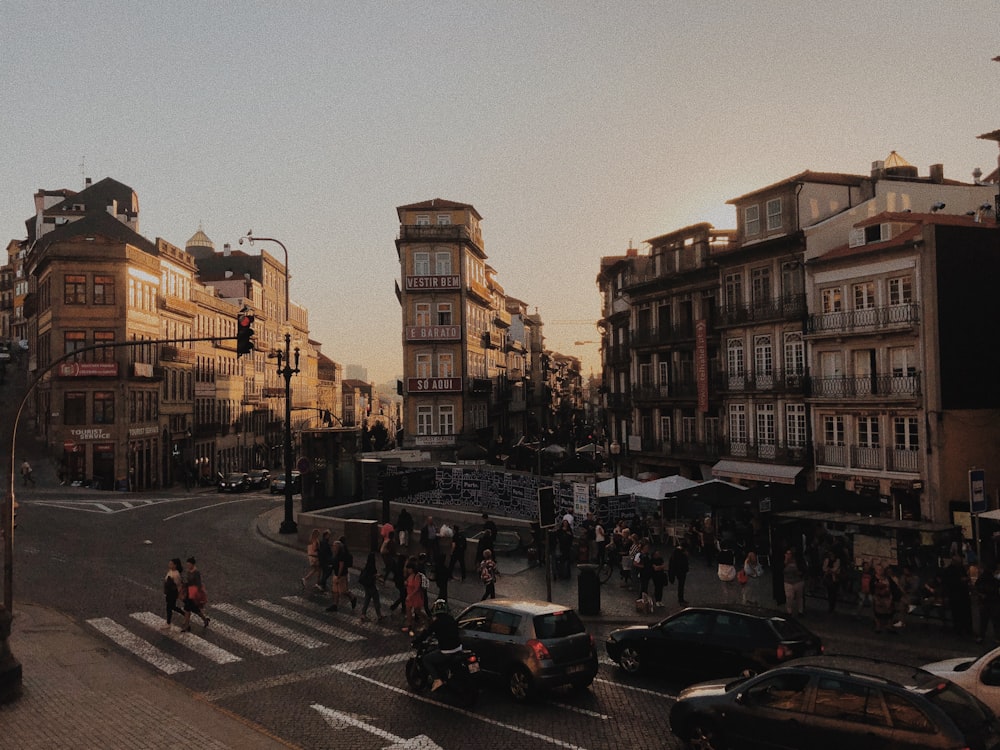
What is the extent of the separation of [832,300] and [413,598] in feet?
83.3

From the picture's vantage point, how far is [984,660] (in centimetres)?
1174

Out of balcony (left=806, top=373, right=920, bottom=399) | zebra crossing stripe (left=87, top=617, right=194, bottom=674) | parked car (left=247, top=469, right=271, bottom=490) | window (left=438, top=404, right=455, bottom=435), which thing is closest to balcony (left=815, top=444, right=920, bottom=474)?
balcony (left=806, top=373, right=920, bottom=399)

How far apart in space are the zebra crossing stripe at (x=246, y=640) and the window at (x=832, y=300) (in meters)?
28.1

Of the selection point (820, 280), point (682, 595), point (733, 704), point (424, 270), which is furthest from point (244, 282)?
point (733, 704)

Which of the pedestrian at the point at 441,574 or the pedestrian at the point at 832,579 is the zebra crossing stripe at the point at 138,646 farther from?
the pedestrian at the point at 832,579

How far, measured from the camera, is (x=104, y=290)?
188 ft

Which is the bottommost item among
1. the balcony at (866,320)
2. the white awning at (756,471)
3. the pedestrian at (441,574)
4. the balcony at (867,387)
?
the pedestrian at (441,574)

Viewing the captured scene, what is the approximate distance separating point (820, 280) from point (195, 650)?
29894 millimetres

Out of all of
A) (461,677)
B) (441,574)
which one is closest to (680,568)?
(441,574)

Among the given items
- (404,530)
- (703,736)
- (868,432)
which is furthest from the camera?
(868,432)

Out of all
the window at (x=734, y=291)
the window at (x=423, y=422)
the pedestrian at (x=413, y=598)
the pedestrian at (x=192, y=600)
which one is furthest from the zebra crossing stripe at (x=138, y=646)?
the window at (x=423, y=422)

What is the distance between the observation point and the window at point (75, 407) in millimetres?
55594

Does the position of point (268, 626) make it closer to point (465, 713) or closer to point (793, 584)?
point (465, 713)

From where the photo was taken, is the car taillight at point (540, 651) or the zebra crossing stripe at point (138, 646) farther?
the zebra crossing stripe at point (138, 646)
